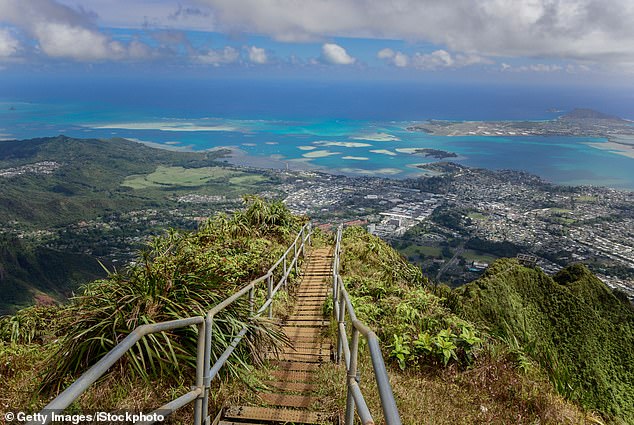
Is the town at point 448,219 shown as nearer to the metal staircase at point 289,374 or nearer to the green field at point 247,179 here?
the green field at point 247,179

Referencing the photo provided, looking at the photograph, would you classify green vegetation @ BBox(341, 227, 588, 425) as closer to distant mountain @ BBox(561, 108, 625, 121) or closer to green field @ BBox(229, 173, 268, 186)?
green field @ BBox(229, 173, 268, 186)

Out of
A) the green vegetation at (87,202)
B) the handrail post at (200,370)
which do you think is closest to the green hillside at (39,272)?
the green vegetation at (87,202)

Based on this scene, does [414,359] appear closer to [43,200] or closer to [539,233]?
[539,233]

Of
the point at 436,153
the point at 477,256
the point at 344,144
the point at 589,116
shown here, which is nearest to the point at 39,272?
the point at 477,256

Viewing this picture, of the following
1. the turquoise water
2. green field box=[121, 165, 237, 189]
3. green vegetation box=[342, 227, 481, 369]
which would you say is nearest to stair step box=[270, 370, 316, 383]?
green vegetation box=[342, 227, 481, 369]

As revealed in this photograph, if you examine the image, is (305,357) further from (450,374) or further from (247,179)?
(247,179)

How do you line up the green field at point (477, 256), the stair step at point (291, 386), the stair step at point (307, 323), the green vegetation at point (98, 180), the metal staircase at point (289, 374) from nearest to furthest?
the metal staircase at point (289, 374)
the stair step at point (291, 386)
the stair step at point (307, 323)
the green field at point (477, 256)
the green vegetation at point (98, 180)
